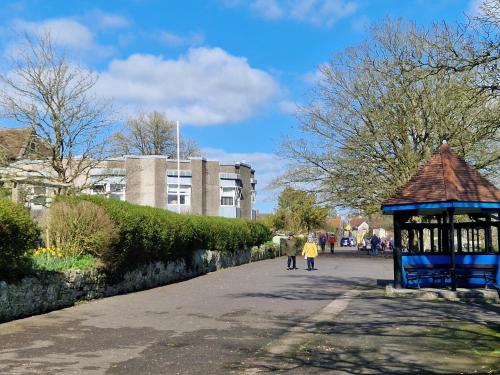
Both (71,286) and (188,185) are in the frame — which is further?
(188,185)

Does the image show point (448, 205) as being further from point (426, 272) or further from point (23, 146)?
point (23, 146)

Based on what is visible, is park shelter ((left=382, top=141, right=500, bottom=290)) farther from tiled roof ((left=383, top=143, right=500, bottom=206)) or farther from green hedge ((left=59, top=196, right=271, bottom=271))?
green hedge ((left=59, top=196, right=271, bottom=271))

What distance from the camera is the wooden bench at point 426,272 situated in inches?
615

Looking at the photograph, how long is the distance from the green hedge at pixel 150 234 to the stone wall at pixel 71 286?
0.36m

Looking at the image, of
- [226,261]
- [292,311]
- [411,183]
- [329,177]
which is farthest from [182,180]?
[292,311]

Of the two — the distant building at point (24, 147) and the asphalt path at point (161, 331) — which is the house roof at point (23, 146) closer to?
the distant building at point (24, 147)

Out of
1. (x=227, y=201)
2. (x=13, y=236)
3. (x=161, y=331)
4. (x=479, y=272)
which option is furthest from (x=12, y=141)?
(x=227, y=201)

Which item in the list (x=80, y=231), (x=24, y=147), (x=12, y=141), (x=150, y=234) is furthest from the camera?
(x=12, y=141)

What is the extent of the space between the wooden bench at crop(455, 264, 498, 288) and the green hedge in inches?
342

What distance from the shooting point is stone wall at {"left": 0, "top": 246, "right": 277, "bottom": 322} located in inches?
422

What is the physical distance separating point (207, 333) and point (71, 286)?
4770 mm

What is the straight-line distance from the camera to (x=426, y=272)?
15758 mm

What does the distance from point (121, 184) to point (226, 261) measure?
8.34m

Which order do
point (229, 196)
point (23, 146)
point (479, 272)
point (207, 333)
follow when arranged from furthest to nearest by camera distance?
point (229, 196) → point (23, 146) → point (479, 272) → point (207, 333)
